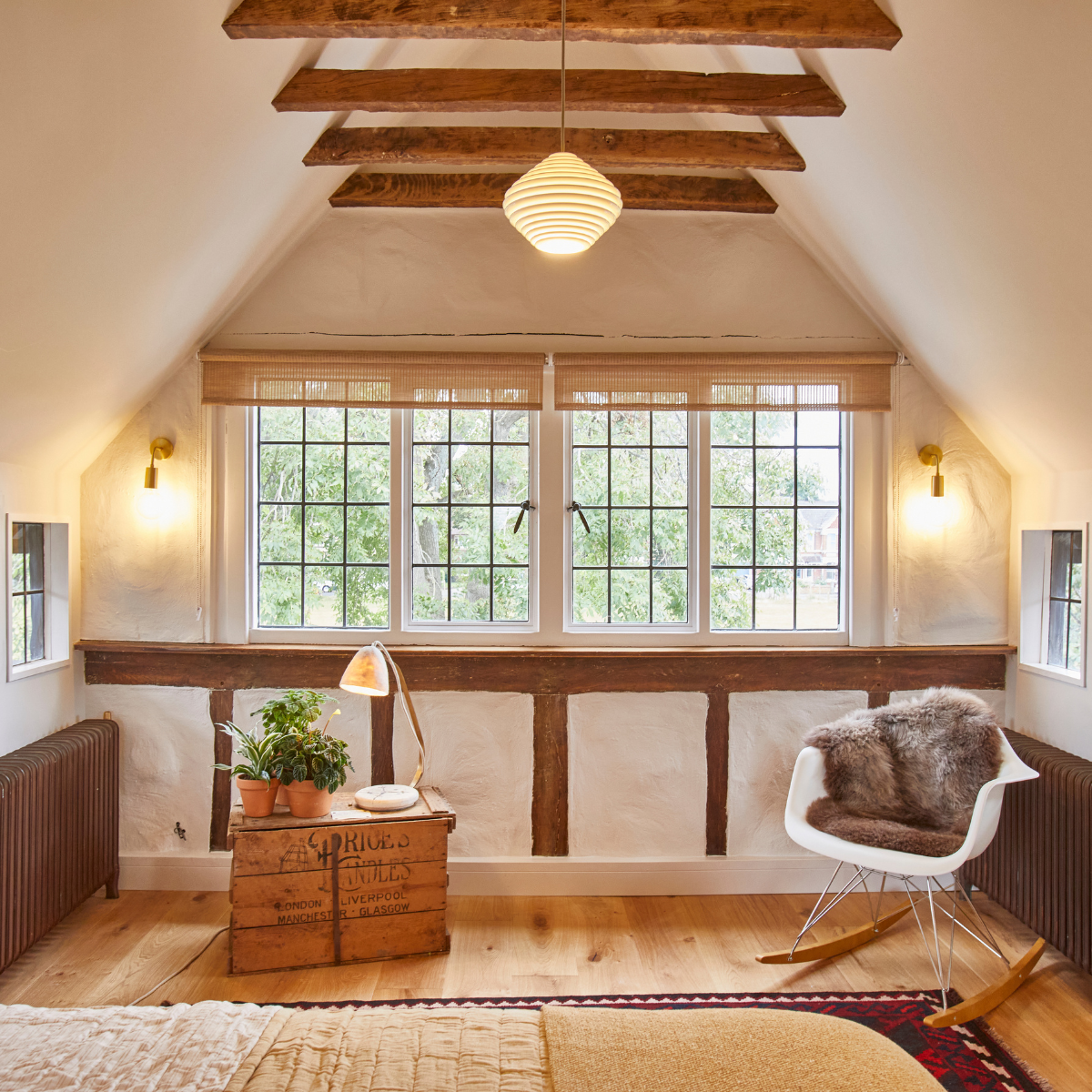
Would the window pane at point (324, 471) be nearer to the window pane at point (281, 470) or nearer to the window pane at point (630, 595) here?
the window pane at point (281, 470)

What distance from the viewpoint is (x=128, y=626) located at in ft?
12.1

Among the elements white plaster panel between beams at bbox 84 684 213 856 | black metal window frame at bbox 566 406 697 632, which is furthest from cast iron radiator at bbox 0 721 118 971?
black metal window frame at bbox 566 406 697 632

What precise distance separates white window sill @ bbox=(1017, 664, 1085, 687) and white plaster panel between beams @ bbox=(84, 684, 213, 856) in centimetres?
359

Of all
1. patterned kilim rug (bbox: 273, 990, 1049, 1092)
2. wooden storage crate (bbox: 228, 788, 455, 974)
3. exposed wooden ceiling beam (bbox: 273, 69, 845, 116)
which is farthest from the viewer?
wooden storage crate (bbox: 228, 788, 455, 974)

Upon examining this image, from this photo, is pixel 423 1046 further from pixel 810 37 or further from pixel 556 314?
pixel 556 314

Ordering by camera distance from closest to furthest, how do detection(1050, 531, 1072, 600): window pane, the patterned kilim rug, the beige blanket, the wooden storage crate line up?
the beige blanket
the patterned kilim rug
the wooden storage crate
detection(1050, 531, 1072, 600): window pane

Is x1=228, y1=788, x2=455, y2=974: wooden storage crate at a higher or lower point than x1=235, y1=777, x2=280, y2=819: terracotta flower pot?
lower

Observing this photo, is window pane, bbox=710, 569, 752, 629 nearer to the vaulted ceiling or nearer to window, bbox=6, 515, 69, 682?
the vaulted ceiling

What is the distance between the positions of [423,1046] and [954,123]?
8.69ft

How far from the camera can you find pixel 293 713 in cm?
319

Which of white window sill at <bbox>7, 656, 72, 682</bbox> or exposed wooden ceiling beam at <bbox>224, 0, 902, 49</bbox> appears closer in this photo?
exposed wooden ceiling beam at <bbox>224, 0, 902, 49</bbox>

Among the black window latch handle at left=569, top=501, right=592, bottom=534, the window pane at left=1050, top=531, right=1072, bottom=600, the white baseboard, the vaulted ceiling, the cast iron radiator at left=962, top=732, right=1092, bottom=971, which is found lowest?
the white baseboard

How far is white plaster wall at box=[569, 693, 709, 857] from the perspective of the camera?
12.1 feet

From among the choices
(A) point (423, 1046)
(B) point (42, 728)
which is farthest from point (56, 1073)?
(B) point (42, 728)
